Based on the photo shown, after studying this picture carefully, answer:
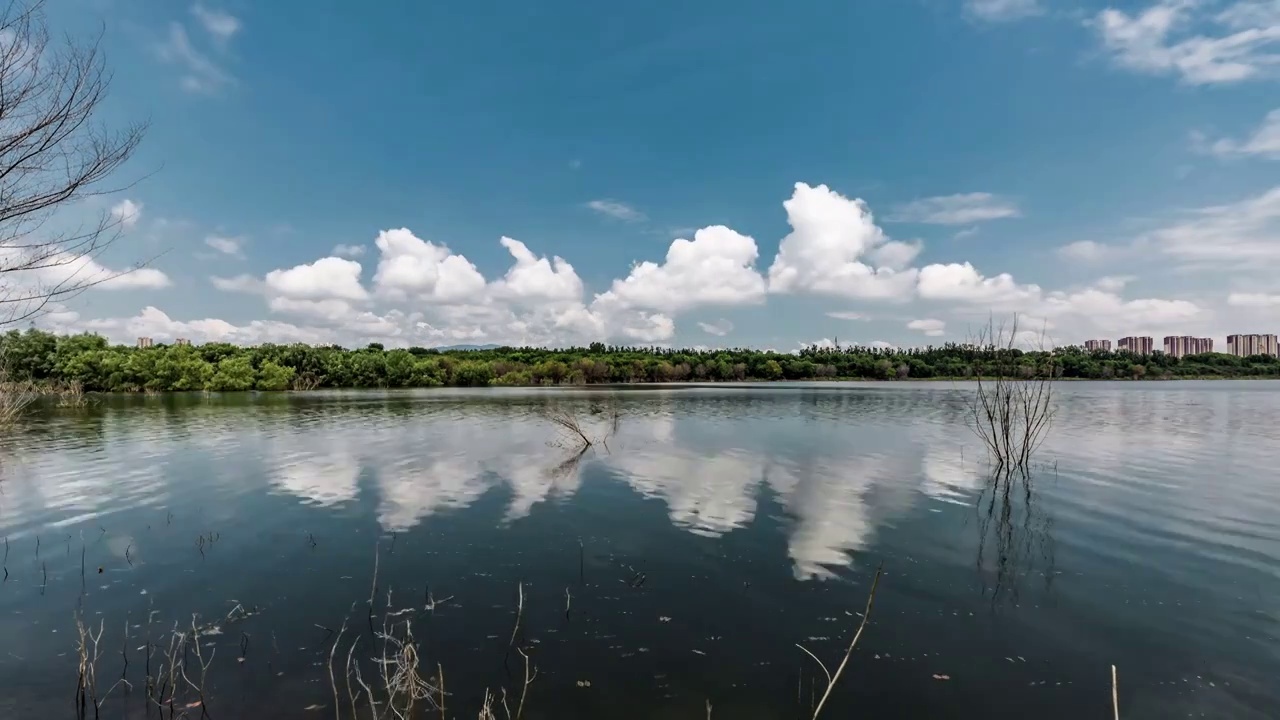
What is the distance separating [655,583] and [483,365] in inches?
4530

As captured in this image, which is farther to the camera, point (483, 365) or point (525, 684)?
point (483, 365)

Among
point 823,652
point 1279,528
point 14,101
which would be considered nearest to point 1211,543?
point 1279,528

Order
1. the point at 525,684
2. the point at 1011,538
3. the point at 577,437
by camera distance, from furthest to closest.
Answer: the point at 577,437 → the point at 1011,538 → the point at 525,684

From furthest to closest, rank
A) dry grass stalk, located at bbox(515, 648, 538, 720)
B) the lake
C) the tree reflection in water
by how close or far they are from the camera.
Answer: the tree reflection in water < the lake < dry grass stalk, located at bbox(515, 648, 538, 720)

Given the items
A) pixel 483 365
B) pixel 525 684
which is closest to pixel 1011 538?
pixel 525 684

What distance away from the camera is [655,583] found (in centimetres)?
977

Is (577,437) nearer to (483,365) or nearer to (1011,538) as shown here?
(1011,538)

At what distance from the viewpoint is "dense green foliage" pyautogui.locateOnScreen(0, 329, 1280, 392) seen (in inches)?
3329

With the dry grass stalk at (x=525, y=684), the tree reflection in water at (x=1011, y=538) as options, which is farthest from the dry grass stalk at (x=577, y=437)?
the dry grass stalk at (x=525, y=684)

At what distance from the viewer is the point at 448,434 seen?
30.8m

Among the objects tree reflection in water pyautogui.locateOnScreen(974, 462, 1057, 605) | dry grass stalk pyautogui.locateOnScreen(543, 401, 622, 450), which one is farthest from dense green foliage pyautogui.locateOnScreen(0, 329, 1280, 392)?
dry grass stalk pyautogui.locateOnScreen(543, 401, 622, 450)

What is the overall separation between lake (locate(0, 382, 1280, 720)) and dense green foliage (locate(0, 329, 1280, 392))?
802 centimetres

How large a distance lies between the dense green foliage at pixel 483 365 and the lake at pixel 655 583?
802cm

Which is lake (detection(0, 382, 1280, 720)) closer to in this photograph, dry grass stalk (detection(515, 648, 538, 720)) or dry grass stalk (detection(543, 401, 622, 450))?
dry grass stalk (detection(515, 648, 538, 720))
